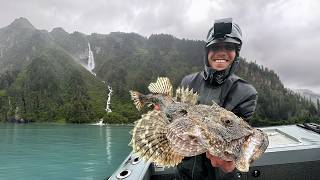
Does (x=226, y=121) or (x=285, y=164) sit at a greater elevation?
(x=226, y=121)

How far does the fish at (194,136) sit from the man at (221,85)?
1.36 m

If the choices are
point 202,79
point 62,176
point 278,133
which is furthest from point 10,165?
point 202,79

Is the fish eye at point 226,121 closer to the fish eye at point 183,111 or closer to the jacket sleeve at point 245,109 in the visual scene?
the fish eye at point 183,111

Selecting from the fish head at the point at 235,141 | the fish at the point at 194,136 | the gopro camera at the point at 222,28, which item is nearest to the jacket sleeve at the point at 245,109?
the gopro camera at the point at 222,28

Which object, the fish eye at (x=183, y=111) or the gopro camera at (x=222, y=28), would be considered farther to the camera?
the gopro camera at (x=222, y=28)

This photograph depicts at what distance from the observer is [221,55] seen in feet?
16.7

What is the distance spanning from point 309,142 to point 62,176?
31426 millimetres

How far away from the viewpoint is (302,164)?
8.84 meters

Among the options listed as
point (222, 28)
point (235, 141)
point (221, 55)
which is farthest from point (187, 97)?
point (222, 28)

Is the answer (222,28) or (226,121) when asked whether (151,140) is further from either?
(222,28)

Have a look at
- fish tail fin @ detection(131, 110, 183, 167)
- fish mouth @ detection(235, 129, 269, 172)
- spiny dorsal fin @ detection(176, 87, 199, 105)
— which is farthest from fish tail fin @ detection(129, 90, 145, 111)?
fish mouth @ detection(235, 129, 269, 172)

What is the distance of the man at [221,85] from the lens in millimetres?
5004

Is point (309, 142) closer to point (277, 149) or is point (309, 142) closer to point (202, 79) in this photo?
point (277, 149)

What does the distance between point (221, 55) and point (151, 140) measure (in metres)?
1.97
